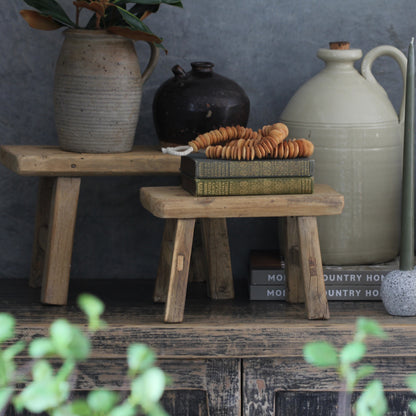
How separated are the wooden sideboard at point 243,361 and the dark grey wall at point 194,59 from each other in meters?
0.43

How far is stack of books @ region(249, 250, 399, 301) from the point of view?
4.17 feet

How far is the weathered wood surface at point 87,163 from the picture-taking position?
120 centimetres

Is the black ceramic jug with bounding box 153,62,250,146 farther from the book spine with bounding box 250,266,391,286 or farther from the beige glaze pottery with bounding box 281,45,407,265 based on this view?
the book spine with bounding box 250,266,391,286

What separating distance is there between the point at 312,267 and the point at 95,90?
52cm

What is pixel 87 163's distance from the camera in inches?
47.4

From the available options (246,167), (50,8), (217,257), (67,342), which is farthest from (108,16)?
(67,342)

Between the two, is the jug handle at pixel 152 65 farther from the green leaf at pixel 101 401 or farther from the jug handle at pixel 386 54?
the green leaf at pixel 101 401

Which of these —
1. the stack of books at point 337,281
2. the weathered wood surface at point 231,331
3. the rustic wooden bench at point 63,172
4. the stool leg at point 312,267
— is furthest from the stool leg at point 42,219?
the stool leg at point 312,267

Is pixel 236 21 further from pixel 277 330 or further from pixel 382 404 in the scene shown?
pixel 382 404

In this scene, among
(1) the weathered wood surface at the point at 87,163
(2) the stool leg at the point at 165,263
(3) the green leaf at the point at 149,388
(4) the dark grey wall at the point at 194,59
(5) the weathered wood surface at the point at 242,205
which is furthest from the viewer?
(4) the dark grey wall at the point at 194,59

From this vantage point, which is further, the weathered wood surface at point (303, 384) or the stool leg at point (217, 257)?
the stool leg at point (217, 257)

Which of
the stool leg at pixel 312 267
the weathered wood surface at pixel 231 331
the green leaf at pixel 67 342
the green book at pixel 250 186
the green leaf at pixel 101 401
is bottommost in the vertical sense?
the weathered wood surface at pixel 231 331

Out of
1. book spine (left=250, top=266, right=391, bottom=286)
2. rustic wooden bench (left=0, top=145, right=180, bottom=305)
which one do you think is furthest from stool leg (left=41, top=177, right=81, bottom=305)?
book spine (left=250, top=266, right=391, bottom=286)

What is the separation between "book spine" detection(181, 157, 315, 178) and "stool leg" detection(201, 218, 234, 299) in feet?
0.72
